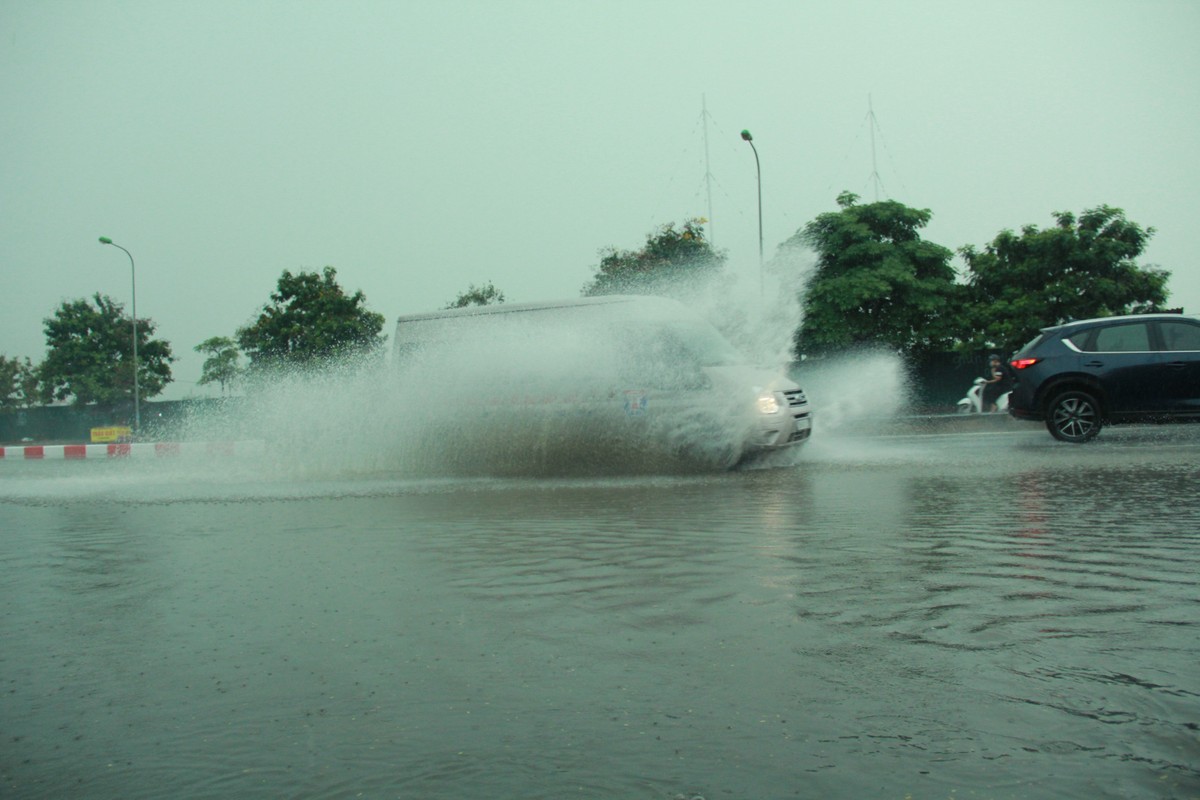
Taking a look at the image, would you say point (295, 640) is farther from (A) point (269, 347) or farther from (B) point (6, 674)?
(A) point (269, 347)

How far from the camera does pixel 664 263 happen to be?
34.8 m

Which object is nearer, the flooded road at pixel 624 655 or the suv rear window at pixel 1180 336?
the flooded road at pixel 624 655

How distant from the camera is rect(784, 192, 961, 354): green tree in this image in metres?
38.5

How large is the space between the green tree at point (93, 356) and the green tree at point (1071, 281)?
1891 inches

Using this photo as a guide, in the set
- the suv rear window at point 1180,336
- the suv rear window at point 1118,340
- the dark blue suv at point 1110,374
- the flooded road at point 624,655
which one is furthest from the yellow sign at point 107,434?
the suv rear window at point 1180,336

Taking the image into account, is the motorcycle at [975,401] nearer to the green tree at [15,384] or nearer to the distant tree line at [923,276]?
the distant tree line at [923,276]

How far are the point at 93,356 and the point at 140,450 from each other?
39309 mm

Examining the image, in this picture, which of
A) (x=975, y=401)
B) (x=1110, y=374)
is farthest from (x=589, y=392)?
(x=975, y=401)

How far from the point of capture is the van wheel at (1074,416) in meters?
14.5

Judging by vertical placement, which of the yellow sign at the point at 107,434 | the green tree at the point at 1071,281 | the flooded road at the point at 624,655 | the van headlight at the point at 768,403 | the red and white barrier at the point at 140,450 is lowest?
the flooded road at the point at 624,655

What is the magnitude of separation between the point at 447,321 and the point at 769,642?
11.7 meters

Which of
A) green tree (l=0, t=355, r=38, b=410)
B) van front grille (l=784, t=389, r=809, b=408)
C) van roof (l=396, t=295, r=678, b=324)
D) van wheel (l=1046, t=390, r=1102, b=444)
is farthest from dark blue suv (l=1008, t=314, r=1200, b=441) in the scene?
green tree (l=0, t=355, r=38, b=410)

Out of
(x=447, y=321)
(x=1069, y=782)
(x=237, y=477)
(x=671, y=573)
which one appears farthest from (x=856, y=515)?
(x=237, y=477)

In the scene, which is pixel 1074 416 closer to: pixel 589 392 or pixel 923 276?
pixel 589 392
